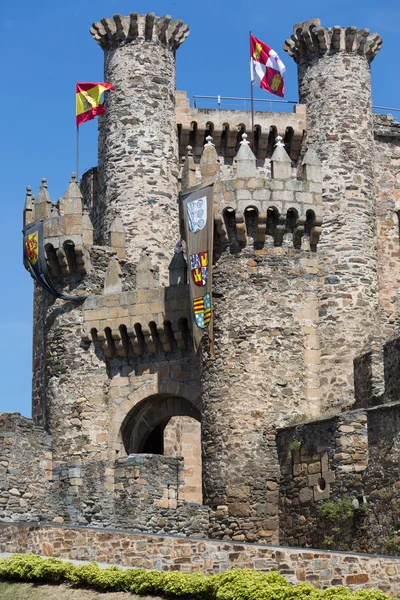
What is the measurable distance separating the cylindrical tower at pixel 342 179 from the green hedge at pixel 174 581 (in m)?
15.1

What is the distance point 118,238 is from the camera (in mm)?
50750

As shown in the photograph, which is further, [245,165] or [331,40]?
[331,40]

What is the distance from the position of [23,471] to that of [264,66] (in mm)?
16261

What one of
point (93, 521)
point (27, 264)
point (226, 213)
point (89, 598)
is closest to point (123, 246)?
point (27, 264)

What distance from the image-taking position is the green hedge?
3162cm

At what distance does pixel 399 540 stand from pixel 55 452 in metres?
12.6

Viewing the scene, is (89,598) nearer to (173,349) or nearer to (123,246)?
(173,349)

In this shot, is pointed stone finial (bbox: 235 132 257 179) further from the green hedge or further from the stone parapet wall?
the green hedge

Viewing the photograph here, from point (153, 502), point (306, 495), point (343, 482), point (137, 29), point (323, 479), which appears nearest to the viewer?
point (343, 482)

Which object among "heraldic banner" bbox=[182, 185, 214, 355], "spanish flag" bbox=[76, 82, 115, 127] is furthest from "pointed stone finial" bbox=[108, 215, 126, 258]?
"spanish flag" bbox=[76, 82, 115, 127]

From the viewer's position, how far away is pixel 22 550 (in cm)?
3769

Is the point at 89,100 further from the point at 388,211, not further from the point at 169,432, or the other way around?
the point at 169,432

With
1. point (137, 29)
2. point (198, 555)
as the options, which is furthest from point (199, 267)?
point (137, 29)

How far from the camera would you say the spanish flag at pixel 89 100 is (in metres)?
55.4
